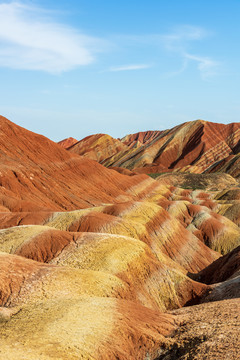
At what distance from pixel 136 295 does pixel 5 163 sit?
2106 inches

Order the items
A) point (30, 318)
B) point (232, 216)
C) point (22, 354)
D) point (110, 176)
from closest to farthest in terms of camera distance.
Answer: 1. point (22, 354)
2. point (30, 318)
3. point (232, 216)
4. point (110, 176)

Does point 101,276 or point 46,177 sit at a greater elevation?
point 46,177

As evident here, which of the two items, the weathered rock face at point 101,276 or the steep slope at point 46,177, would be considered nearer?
the weathered rock face at point 101,276

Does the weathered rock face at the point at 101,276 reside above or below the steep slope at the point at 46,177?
below

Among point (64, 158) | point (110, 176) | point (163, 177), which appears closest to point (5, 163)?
→ point (64, 158)

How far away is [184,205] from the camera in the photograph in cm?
7288

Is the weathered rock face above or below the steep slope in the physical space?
below

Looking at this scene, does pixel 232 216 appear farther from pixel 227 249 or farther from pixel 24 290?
pixel 24 290

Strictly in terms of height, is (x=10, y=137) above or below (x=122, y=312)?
above

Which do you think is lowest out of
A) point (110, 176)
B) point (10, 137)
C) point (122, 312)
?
point (122, 312)

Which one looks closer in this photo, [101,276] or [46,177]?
[101,276]

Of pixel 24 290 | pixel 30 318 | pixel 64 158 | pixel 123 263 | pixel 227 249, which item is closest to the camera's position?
pixel 30 318

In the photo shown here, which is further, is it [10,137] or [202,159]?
[202,159]

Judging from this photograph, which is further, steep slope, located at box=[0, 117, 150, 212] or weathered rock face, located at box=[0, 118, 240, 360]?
steep slope, located at box=[0, 117, 150, 212]
